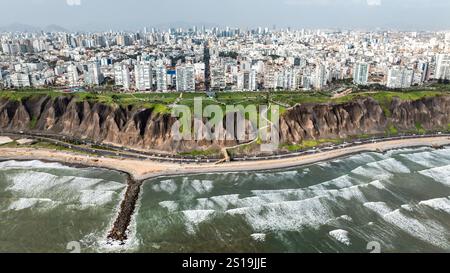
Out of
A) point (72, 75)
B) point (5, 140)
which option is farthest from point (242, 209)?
point (72, 75)

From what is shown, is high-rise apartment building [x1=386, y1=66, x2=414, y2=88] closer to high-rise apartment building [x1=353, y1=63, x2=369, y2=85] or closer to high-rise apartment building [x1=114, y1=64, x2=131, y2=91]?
high-rise apartment building [x1=353, y1=63, x2=369, y2=85]

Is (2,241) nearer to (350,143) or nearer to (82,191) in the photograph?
(82,191)

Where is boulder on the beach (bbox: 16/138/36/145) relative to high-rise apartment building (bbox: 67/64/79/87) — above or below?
below

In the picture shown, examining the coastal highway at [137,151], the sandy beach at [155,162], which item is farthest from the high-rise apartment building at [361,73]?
the sandy beach at [155,162]

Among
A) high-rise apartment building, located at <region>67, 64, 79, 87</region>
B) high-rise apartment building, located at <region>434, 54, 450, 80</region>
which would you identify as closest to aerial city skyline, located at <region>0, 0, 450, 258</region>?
high-rise apartment building, located at <region>67, 64, 79, 87</region>

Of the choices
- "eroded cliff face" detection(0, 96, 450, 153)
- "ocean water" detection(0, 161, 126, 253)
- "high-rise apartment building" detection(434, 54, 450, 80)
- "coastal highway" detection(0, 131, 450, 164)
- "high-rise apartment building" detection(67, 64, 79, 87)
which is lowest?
"ocean water" detection(0, 161, 126, 253)

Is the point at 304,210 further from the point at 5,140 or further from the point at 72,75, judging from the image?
the point at 72,75

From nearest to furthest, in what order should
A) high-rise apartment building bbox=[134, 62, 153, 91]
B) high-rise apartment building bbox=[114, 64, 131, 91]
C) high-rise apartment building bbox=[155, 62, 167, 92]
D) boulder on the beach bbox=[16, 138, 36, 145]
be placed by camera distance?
boulder on the beach bbox=[16, 138, 36, 145] < high-rise apartment building bbox=[155, 62, 167, 92] < high-rise apartment building bbox=[134, 62, 153, 91] < high-rise apartment building bbox=[114, 64, 131, 91]
